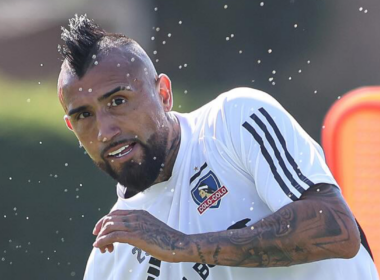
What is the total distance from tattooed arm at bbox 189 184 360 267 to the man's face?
0.49 metres

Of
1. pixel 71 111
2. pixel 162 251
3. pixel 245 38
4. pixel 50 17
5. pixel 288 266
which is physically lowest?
pixel 288 266

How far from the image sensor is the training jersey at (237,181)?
10.0ft

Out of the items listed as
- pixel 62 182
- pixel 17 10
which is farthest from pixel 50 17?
pixel 62 182

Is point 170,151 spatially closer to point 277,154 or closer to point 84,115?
point 84,115

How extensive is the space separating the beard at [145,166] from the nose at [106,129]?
41 millimetres

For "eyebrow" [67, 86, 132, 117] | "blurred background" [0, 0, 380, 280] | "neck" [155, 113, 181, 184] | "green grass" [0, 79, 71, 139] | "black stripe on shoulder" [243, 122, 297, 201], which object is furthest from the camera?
"green grass" [0, 79, 71, 139]

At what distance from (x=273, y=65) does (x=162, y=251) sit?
11.0 feet

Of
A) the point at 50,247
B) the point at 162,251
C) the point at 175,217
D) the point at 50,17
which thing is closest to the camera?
the point at 162,251

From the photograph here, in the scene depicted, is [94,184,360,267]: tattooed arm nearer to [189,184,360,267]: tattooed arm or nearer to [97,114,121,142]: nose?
[189,184,360,267]: tattooed arm

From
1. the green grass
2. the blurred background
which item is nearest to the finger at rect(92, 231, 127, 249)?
the blurred background

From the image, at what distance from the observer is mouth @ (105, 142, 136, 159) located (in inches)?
129

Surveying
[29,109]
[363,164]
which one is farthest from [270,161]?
[29,109]

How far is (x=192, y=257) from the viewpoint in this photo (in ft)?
9.61

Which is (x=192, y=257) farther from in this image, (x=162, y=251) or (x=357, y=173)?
(x=357, y=173)
